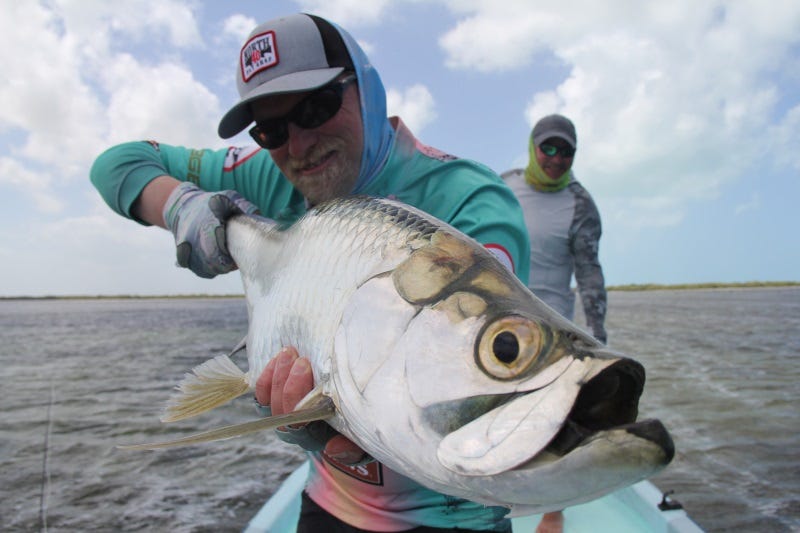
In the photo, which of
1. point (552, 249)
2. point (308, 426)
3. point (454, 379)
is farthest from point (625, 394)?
point (552, 249)

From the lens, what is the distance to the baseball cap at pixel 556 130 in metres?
5.47

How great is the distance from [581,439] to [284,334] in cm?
123

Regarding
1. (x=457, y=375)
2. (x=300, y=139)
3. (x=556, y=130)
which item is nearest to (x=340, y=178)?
(x=300, y=139)

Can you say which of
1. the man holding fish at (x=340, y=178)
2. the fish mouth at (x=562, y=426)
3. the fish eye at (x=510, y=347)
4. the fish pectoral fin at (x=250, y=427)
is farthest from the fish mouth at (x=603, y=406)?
the man holding fish at (x=340, y=178)

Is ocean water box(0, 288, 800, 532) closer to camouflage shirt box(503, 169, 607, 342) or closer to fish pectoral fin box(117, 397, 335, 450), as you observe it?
camouflage shirt box(503, 169, 607, 342)

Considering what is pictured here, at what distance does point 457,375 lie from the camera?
4.11 feet

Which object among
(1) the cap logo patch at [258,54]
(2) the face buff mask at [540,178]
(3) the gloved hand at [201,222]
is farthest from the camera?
(2) the face buff mask at [540,178]

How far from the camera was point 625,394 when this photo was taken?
1138 millimetres

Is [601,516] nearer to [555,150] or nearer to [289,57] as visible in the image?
[555,150]

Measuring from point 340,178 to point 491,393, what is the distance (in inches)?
59.8

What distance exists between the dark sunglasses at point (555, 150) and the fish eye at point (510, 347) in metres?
4.47

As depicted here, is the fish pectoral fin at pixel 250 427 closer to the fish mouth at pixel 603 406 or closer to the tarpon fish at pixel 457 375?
the tarpon fish at pixel 457 375

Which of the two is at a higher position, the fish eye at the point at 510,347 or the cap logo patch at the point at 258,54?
the cap logo patch at the point at 258,54

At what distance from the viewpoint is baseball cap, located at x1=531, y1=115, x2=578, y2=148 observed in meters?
5.47
